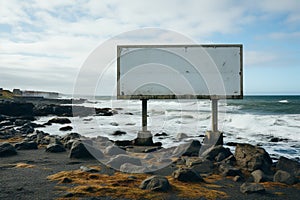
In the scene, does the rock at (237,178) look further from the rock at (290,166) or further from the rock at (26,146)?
the rock at (26,146)

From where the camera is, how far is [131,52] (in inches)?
547

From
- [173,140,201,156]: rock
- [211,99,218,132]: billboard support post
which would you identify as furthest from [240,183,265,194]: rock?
[211,99,218,132]: billboard support post

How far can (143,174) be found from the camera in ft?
29.5

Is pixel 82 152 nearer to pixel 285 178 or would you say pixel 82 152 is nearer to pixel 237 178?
pixel 237 178

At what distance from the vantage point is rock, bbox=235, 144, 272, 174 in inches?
391

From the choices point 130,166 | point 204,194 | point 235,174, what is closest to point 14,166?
point 130,166

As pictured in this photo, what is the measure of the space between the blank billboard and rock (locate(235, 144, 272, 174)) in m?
3.28

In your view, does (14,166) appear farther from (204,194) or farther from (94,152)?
(204,194)

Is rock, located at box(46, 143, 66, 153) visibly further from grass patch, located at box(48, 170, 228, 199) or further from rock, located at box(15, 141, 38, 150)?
grass patch, located at box(48, 170, 228, 199)

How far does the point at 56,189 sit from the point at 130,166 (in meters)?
2.73

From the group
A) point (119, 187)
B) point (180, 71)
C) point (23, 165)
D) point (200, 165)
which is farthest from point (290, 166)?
point (23, 165)

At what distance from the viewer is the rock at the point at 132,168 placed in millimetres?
9219

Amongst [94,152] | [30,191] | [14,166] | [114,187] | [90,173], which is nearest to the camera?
[30,191]

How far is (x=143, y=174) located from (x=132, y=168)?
0.53 m
